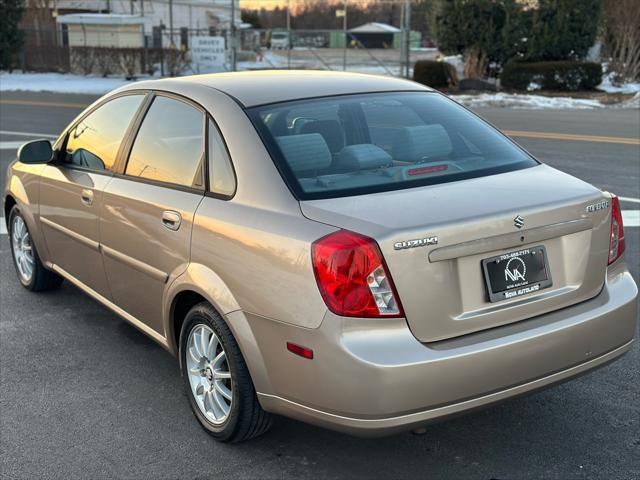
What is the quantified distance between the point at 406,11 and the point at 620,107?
885cm

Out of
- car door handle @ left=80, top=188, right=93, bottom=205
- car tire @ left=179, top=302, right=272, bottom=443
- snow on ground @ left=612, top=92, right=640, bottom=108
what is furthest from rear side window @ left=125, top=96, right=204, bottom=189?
snow on ground @ left=612, top=92, right=640, bottom=108

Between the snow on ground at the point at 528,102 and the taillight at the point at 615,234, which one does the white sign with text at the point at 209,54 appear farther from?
the taillight at the point at 615,234

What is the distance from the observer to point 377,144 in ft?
12.6

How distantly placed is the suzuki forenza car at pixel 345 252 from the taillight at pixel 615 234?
0.02 metres

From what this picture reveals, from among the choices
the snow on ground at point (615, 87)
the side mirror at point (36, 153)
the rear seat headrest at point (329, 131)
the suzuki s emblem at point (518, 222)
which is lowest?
the snow on ground at point (615, 87)

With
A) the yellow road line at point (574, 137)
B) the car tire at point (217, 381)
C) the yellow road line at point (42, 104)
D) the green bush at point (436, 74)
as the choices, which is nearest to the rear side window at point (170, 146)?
the car tire at point (217, 381)

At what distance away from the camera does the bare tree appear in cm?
2514

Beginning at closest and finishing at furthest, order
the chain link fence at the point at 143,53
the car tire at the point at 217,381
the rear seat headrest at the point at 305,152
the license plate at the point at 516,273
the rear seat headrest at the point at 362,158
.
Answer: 1. the license plate at the point at 516,273
2. the car tire at the point at 217,381
3. the rear seat headrest at the point at 305,152
4. the rear seat headrest at the point at 362,158
5. the chain link fence at the point at 143,53

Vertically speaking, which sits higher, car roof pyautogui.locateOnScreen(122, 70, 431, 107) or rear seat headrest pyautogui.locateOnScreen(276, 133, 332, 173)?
car roof pyautogui.locateOnScreen(122, 70, 431, 107)

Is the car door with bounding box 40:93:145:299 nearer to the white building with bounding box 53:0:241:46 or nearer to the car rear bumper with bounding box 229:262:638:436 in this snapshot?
the car rear bumper with bounding box 229:262:638:436

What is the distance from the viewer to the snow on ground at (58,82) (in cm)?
2767

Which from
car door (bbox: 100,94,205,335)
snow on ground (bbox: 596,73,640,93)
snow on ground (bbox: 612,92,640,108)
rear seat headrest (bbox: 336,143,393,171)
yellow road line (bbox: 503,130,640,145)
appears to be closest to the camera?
rear seat headrest (bbox: 336,143,393,171)

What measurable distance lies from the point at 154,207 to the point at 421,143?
136 cm

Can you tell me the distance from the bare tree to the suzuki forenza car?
77.7 feet
